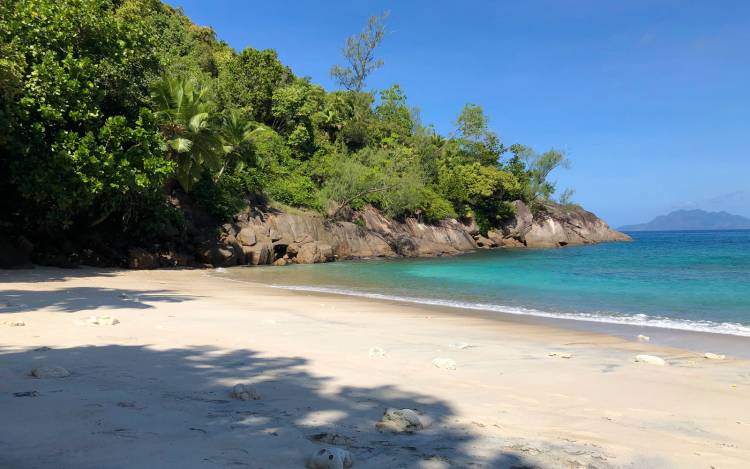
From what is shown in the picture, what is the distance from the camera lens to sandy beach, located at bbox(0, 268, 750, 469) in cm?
282

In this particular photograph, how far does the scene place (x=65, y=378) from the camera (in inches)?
154

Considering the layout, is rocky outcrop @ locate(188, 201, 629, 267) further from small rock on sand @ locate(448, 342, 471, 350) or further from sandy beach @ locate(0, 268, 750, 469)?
small rock on sand @ locate(448, 342, 471, 350)

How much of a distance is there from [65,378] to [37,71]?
13.9 m

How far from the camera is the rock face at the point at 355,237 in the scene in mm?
25672

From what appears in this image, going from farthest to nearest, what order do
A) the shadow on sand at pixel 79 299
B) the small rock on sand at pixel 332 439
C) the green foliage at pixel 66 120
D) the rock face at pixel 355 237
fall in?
the rock face at pixel 355 237 → the green foliage at pixel 66 120 → the shadow on sand at pixel 79 299 → the small rock on sand at pixel 332 439

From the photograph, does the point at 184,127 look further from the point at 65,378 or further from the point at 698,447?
the point at 698,447

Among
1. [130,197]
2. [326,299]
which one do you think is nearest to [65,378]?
[326,299]

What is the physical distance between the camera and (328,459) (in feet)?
8.29

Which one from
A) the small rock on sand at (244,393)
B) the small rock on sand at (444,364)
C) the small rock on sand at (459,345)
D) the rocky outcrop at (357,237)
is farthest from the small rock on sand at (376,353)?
the rocky outcrop at (357,237)

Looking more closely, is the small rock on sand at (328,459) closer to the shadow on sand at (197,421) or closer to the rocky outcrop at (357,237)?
the shadow on sand at (197,421)

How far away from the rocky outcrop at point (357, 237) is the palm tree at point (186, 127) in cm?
395

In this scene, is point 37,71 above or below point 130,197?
above

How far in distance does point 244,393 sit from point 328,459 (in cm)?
141

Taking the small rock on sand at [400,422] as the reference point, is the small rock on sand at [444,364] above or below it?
below
